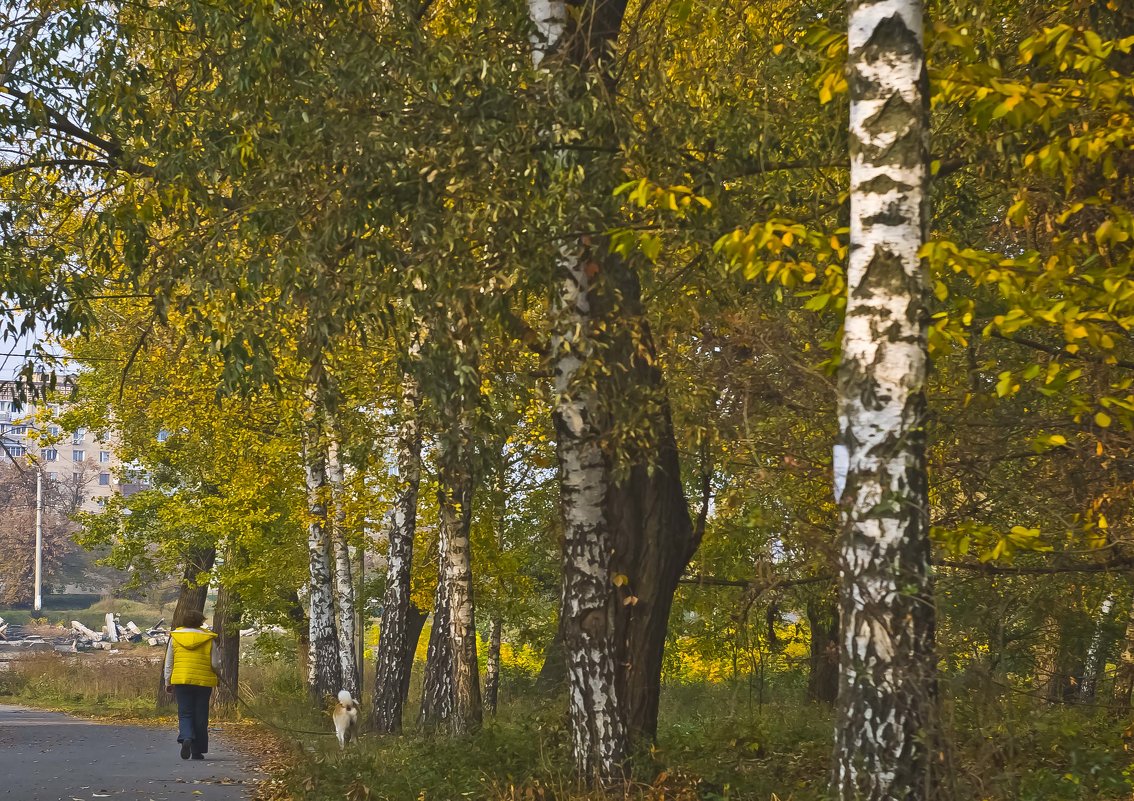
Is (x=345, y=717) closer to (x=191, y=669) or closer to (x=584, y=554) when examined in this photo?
(x=191, y=669)

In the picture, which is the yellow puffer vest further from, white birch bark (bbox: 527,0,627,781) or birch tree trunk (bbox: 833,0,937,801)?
birch tree trunk (bbox: 833,0,937,801)

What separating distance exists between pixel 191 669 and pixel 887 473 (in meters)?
10.1

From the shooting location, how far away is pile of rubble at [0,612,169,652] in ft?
234

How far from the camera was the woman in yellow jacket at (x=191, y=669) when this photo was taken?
48.0 feet

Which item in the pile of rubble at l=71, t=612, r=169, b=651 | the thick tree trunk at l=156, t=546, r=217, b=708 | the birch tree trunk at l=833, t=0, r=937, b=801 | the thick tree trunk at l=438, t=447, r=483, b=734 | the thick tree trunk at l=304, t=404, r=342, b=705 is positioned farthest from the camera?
the pile of rubble at l=71, t=612, r=169, b=651

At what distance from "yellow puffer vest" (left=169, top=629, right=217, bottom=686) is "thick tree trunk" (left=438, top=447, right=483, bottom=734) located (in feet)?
11.0

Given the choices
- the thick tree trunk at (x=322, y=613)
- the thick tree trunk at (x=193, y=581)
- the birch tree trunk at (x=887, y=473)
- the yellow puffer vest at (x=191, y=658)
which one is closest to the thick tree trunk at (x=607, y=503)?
the birch tree trunk at (x=887, y=473)

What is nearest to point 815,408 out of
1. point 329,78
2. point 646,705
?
point 646,705

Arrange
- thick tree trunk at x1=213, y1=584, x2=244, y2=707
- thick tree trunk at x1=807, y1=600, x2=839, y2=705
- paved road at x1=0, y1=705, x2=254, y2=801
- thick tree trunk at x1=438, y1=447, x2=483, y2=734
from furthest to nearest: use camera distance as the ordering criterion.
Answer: thick tree trunk at x1=213, y1=584, x2=244, y2=707
thick tree trunk at x1=807, y1=600, x2=839, y2=705
thick tree trunk at x1=438, y1=447, x2=483, y2=734
paved road at x1=0, y1=705, x2=254, y2=801

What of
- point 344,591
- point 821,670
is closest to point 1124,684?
point 821,670

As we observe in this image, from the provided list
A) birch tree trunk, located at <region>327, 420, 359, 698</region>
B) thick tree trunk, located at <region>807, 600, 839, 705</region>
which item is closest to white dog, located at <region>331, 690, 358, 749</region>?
birch tree trunk, located at <region>327, 420, 359, 698</region>

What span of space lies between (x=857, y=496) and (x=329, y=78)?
458cm

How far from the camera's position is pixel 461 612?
1766 cm

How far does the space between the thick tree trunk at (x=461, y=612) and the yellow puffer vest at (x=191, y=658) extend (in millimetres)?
3361
